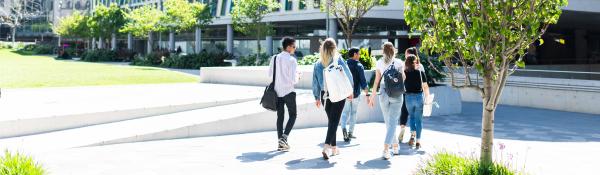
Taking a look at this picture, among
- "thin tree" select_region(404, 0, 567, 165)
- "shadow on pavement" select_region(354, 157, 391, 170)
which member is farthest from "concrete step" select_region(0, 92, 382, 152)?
"thin tree" select_region(404, 0, 567, 165)

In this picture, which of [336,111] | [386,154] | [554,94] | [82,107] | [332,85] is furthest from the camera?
[554,94]

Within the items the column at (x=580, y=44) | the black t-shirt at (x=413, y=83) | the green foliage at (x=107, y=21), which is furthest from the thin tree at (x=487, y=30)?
the green foliage at (x=107, y=21)

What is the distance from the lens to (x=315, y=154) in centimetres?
828

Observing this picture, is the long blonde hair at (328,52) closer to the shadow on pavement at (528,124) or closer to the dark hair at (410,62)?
the dark hair at (410,62)

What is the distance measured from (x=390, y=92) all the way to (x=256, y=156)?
2.09 metres

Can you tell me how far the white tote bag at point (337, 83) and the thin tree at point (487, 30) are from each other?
1.80m

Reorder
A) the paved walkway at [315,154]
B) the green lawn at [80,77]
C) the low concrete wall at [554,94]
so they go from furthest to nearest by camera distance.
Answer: the green lawn at [80,77] → the low concrete wall at [554,94] → the paved walkway at [315,154]

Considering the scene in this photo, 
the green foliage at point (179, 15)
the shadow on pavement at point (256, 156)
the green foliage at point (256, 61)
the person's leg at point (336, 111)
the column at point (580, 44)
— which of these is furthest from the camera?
the column at point (580, 44)

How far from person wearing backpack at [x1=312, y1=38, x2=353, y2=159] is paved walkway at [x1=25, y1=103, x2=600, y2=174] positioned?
372 millimetres

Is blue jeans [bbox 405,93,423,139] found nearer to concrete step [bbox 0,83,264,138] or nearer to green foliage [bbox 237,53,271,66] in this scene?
concrete step [bbox 0,83,264,138]

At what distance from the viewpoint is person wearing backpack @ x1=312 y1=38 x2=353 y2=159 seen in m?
7.58

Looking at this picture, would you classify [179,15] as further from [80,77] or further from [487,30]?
[487,30]

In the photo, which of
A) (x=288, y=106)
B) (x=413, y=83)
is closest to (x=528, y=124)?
(x=413, y=83)

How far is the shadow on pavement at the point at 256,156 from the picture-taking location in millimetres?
7812
